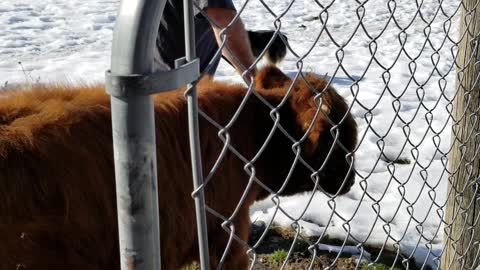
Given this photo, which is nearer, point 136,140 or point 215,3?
point 136,140

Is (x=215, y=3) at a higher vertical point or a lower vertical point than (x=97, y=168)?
higher

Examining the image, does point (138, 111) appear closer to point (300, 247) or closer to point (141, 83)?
point (141, 83)

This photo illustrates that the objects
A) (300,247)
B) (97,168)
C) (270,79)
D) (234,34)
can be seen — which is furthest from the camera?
(300,247)

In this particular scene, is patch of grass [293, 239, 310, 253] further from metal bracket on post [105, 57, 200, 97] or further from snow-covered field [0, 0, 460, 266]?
metal bracket on post [105, 57, 200, 97]

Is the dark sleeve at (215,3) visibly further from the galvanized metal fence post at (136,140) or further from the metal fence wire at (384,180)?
the galvanized metal fence post at (136,140)

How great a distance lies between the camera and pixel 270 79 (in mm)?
3576

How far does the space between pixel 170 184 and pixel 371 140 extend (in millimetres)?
3466

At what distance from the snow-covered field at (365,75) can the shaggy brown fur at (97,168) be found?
47 centimetres

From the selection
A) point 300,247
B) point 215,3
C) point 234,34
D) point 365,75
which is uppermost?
point 215,3

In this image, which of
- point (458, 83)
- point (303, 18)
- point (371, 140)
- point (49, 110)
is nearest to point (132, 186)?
point (49, 110)

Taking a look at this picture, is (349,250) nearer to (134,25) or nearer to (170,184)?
(170,184)

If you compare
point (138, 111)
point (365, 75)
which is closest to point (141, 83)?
point (138, 111)

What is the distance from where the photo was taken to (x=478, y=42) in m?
2.92

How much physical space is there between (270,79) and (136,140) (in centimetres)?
244
